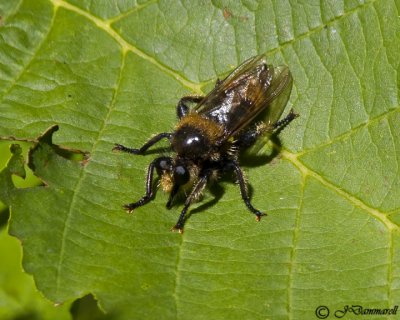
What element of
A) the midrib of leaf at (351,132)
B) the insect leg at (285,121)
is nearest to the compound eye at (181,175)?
the insect leg at (285,121)

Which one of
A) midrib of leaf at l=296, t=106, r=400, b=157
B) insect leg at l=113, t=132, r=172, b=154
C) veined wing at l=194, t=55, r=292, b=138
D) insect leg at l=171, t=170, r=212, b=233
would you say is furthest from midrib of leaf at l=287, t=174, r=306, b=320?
insect leg at l=113, t=132, r=172, b=154

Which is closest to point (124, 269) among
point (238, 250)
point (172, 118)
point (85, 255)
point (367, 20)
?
point (85, 255)

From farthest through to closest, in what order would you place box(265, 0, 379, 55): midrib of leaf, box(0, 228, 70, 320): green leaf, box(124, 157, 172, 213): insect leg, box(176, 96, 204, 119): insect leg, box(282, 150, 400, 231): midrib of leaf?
1. box(0, 228, 70, 320): green leaf
2. box(176, 96, 204, 119): insect leg
3. box(124, 157, 172, 213): insect leg
4. box(265, 0, 379, 55): midrib of leaf
5. box(282, 150, 400, 231): midrib of leaf

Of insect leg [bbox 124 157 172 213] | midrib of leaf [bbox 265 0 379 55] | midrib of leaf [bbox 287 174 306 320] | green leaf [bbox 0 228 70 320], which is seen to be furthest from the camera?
green leaf [bbox 0 228 70 320]


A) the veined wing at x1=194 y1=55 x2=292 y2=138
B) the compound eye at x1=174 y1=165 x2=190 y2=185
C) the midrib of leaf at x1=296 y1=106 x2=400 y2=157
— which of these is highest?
the veined wing at x1=194 y1=55 x2=292 y2=138

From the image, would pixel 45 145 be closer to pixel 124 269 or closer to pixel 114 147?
pixel 114 147

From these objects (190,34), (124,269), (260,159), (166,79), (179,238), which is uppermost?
(190,34)

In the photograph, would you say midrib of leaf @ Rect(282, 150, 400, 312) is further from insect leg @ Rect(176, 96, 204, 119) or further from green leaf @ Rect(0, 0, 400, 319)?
insect leg @ Rect(176, 96, 204, 119)
